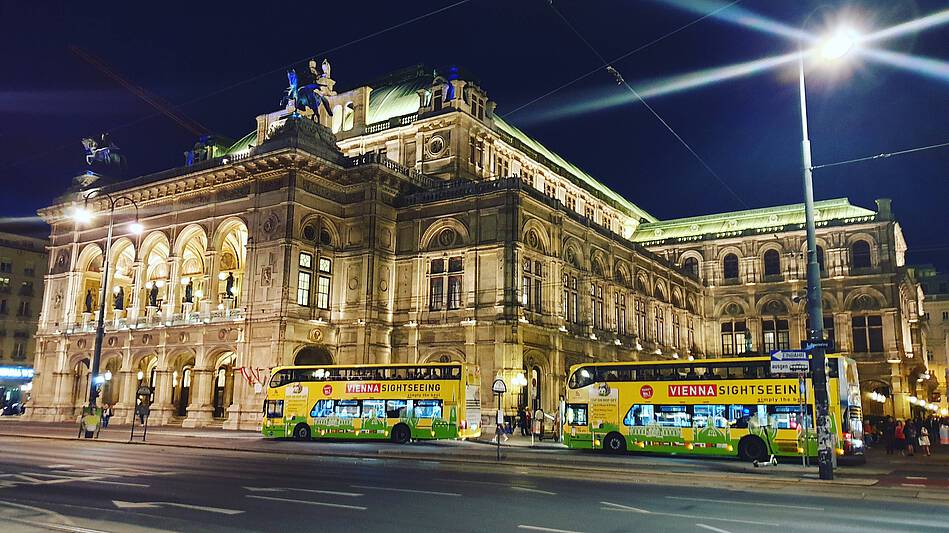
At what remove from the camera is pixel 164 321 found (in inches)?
1972

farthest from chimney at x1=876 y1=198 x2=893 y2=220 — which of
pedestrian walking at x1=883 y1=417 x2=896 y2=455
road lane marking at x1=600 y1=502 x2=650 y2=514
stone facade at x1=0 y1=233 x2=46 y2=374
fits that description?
stone facade at x1=0 y1=233 x2=46 y2=374

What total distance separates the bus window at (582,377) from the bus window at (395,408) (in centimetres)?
823

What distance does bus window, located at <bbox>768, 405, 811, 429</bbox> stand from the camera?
1068 inches

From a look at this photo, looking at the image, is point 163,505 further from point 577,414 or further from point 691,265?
point 691,265

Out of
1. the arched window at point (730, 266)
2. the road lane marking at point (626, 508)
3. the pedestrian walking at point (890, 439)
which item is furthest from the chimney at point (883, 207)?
the road lane marking at point (626, 508)

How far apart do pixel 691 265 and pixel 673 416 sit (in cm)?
5909

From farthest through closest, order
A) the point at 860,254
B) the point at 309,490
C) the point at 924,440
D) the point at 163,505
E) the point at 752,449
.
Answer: the point at 860,254 → the point at 924,440 → the point at 752,449 → the point at 309,490 → the point at 163,505

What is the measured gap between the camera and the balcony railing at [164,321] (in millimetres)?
47000

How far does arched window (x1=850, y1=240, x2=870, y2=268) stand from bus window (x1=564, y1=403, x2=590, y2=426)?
56.6 meters

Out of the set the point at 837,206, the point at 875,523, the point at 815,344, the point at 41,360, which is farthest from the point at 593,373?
the point at 837,206

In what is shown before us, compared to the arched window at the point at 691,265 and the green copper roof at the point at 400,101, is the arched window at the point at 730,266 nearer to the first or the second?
the arched window at the point at 691,265

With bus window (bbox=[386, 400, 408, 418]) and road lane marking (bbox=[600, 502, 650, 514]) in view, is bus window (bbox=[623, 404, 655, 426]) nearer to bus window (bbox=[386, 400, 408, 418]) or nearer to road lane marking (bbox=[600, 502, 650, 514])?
bus window (bbox=[386, 400, 408, 418])

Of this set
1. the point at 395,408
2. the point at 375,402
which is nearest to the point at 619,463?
the point at 395,408

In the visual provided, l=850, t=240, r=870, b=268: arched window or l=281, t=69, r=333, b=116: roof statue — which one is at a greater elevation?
l=281, t=69, r=333, b=116: roof statue
